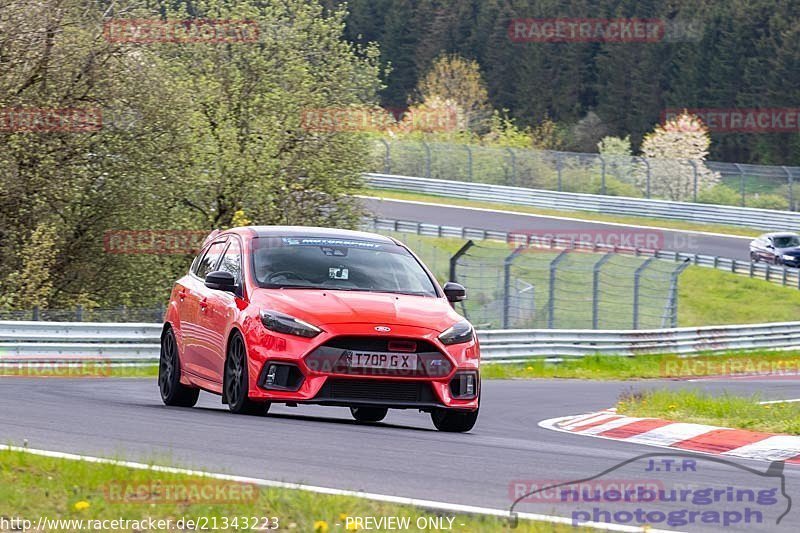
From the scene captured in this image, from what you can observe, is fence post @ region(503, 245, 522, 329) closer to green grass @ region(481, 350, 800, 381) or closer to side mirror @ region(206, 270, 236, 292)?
green grass @ region(481, 350, 800, 381)

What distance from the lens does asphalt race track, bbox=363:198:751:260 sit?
51188mm

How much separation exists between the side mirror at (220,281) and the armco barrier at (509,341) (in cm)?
903

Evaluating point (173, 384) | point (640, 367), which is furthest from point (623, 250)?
point (173, 384)

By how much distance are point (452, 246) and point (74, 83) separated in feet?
75.8

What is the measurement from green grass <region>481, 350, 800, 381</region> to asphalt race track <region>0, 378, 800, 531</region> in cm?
1257

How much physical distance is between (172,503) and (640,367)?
73.4 feet

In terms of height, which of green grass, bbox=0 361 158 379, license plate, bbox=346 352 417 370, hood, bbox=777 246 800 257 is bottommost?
hood, bbox=777 246 800 257

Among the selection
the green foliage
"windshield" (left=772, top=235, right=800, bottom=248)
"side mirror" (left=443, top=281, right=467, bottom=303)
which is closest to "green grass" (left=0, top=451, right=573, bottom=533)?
"side mirror" (left=443, top=281, right=467, bottom=303)

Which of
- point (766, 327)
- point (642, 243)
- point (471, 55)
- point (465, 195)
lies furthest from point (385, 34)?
point (766, 327)

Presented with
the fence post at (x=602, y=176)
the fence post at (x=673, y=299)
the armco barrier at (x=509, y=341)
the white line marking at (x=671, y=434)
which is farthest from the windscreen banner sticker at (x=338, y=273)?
the fence post at (x=602, y=176)

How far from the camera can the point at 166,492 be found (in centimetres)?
649

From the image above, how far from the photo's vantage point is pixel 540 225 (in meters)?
54.3

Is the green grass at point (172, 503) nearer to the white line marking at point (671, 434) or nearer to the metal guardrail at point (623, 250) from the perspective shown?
the white line marking at point (671, 434)

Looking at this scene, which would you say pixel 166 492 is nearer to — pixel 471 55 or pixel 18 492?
pixel 18 492
